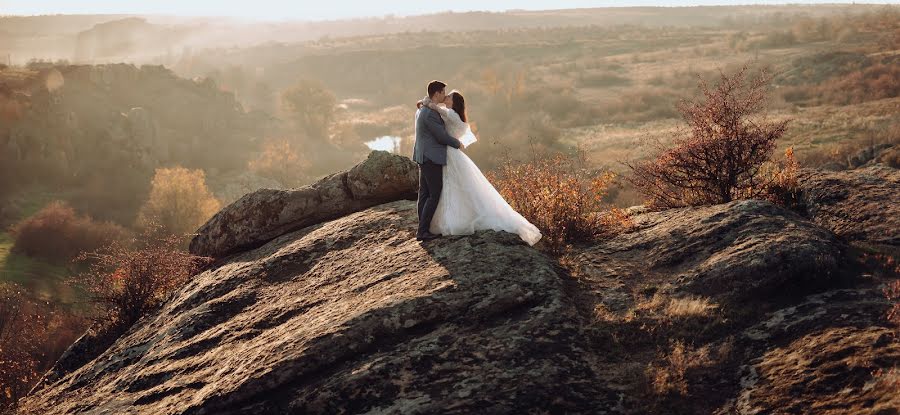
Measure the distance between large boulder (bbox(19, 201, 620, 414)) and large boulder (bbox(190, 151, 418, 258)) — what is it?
1986 millimetres

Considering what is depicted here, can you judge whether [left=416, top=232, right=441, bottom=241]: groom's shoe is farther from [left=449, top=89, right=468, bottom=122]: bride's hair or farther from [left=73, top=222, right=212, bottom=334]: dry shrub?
[left=73, top=222, right=212, bottom=334]: dry shrub

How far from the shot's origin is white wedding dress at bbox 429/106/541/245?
11539 millimetres

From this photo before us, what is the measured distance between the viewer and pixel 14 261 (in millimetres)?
52062

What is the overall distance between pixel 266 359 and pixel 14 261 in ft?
176

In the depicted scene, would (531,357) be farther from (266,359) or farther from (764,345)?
(266,359)

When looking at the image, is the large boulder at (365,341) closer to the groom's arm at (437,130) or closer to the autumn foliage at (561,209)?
the autumn foliage at (561,209)

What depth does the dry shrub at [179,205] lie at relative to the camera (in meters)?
64.7

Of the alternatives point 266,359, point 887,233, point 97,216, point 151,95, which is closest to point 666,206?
point 887,233

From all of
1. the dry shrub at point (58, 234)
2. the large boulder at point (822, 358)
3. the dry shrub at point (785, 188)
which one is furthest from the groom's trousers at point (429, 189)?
the dry shrub at point (58, 234)

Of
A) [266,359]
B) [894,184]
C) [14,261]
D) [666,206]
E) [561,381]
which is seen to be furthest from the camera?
[14,261]

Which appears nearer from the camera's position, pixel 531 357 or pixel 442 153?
pixel 531 357

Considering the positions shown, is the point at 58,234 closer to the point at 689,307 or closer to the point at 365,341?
the point at 365,341

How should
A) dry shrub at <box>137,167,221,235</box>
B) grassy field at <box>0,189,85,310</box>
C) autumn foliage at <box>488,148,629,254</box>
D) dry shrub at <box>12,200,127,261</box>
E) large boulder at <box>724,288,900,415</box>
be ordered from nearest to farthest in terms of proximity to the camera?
large boulder at <box>724,288,900,415</box> < autumn foliage at <box>488,148,629,254</box> < grassy field at <box>0,189,85,310</box> < dry shrub at <box>12,200,127,261</box> < dry shrub at <box>137,167,221,235</box>

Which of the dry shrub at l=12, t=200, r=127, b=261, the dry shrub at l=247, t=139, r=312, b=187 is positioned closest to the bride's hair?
the dry shrub at l=12, t=200, r=127, b=261
